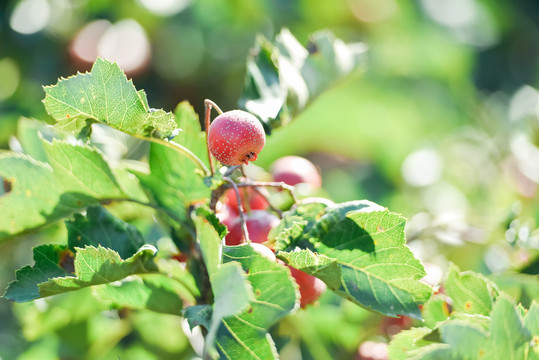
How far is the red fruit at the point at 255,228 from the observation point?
84cm

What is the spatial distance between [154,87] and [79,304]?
3.38ft

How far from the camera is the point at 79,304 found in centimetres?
124

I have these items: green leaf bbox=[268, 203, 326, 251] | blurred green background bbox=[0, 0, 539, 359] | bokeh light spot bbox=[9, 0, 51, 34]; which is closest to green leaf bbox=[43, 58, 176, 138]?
green leaf bbox=[268, 203, 326, 251]

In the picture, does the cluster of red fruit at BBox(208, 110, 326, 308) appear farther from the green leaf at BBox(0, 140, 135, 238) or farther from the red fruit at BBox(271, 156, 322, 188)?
the green leaf at BBox(0, 140, 135, 238)

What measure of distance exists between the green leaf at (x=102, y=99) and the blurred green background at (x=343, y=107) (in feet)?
1.81

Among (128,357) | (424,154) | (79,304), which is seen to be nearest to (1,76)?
(79,304)

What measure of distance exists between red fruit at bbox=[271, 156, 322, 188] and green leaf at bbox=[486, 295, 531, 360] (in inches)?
19.9

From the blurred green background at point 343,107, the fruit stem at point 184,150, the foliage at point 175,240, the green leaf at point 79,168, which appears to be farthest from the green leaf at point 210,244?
the blurred green background at point 343,107

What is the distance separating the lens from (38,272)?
2.57ft

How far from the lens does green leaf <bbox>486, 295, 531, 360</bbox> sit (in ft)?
2.07

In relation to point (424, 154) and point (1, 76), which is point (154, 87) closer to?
point (1, 76)

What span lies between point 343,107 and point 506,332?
5.08 feet

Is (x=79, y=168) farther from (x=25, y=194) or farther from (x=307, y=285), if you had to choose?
(x=307, y=285)

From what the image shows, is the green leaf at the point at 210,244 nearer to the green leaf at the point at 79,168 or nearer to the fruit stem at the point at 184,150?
the fruit stem at the point at 184,150
